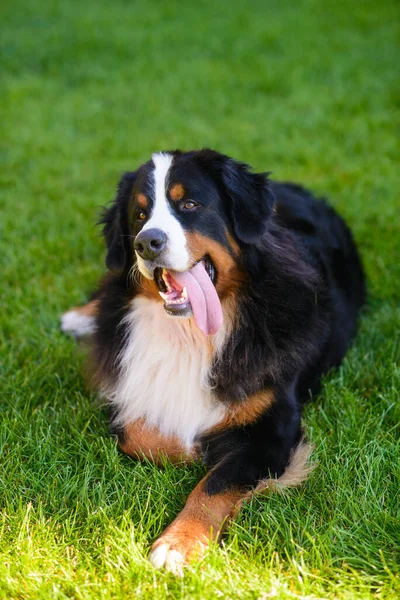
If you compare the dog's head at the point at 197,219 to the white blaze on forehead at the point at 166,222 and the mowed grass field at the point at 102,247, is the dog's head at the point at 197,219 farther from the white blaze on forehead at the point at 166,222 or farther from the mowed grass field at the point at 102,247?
the mowed grass field at the point at 102,247

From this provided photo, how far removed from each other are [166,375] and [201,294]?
1.60 ft

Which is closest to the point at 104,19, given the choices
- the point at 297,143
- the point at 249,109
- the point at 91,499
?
the point at 249,109

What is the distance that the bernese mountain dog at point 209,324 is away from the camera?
9.68ft

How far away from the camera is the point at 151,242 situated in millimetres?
2828

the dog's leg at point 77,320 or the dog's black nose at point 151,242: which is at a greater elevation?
the dog's black nose at point 151,242

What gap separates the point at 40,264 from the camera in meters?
5.16

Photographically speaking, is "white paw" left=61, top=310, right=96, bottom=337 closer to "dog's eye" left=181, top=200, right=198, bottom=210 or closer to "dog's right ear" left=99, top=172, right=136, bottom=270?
"dog's right ear" left=99, top=172, right=136, bottom=270

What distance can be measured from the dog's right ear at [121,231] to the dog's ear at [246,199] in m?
0.51

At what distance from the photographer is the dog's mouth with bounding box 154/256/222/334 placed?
300 cm

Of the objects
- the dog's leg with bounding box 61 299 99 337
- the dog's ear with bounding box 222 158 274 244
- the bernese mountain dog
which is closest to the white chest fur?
the bernese mountain dog

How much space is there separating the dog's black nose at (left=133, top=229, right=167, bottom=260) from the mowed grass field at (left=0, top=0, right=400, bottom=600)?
934 mm

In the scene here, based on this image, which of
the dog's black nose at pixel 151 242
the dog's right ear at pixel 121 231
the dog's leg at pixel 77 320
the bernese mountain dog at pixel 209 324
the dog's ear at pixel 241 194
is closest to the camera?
the dog's black nose at pixel 151 242

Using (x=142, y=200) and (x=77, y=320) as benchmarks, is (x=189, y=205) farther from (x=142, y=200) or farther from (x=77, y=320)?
(x=77, y=320)

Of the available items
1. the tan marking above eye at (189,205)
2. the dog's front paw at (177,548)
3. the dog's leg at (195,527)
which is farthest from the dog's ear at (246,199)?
the dog's front paw at (177,548)
